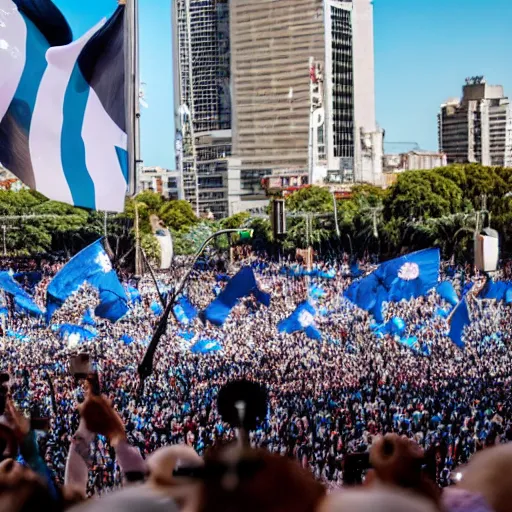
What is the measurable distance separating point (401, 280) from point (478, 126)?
1803 inches

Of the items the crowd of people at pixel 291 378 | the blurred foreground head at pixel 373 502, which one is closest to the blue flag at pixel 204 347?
the crowd of people at pixel 291 378

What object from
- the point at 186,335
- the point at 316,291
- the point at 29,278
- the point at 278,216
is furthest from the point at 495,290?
the point at 29,278

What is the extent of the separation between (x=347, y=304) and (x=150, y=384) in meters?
9.62

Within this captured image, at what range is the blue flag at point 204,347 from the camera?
62.1 feet

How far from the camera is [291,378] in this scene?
56.7ft

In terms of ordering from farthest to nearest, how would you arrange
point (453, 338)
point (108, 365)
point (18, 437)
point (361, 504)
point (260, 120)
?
point (260, 120)
point (108, 365)
point (453, 338)
point (18, 437)
point (361, 504)

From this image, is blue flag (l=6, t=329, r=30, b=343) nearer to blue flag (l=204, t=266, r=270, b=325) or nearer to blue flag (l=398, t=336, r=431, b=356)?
blue flag (l=204, t=266, r=270, b=325)

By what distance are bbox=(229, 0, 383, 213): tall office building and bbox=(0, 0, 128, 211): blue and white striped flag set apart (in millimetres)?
43242

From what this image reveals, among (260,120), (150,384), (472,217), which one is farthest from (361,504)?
(260,120)

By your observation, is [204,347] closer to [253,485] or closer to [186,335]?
[186,335]

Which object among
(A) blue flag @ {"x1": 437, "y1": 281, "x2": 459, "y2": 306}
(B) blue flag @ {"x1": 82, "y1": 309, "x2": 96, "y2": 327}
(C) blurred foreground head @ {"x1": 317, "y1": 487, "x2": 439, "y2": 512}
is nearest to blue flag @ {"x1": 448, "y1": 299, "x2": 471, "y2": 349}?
(A) blue flag @ {"x1": 437, "y1": 281, "x2": 459, "y2": 306}

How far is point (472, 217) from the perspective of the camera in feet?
108

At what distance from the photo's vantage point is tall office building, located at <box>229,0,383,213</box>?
51156 millimetres

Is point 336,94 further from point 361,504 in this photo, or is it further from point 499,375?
point 361,504
